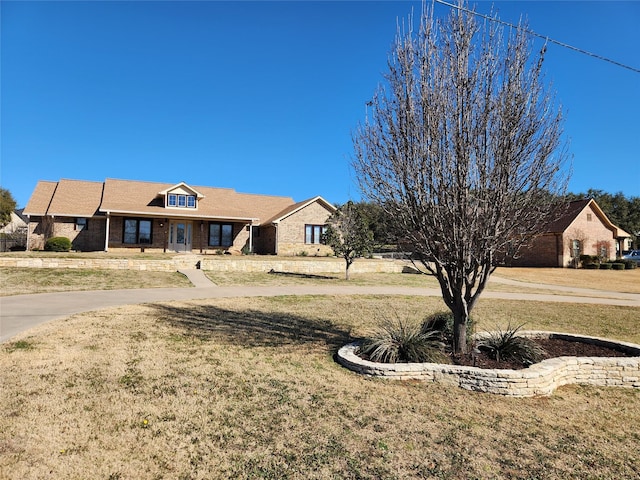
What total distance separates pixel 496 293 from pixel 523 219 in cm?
1192

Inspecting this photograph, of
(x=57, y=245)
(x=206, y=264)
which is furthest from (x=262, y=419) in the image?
(x=57, y=245)

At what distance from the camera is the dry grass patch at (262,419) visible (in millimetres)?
3299

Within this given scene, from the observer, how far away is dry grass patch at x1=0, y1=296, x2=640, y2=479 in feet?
10.8

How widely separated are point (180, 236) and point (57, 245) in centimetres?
698

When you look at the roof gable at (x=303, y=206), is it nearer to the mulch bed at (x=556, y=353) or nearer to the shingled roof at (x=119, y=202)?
the shingled roof at (x=119, y=202)

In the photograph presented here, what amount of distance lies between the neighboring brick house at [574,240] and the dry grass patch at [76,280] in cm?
2669

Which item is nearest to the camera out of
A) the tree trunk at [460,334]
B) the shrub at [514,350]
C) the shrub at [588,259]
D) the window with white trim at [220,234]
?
the shrub at [514,350]

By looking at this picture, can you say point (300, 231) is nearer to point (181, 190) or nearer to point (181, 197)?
point (181, 197)

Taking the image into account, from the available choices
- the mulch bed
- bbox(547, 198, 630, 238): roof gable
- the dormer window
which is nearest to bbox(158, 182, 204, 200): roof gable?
the dormer window

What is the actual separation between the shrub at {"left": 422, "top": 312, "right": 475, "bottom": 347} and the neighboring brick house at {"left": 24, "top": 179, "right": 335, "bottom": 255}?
2114cm

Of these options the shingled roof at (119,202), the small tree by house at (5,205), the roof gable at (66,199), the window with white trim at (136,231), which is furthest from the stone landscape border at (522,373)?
the small tree by house at (5,205)

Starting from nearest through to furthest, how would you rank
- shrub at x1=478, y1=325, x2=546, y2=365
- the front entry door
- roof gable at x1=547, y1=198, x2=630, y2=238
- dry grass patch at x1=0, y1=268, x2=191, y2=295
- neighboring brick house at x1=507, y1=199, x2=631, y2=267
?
shrub at x1=478, y1=325, x2=546, y2=365 → dry grass patch at x1=0, y1=268, x2=191, y2=295 → the front entry door → roof gable at x1=547, y1=198, x2=630, y2=238 → neighboring brick house at x1=507, y1=199, x2=631, y2=267

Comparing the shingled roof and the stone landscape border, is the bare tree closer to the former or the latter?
the stone landscape border

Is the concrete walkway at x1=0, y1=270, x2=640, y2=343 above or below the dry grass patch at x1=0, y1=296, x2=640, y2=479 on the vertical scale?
above
